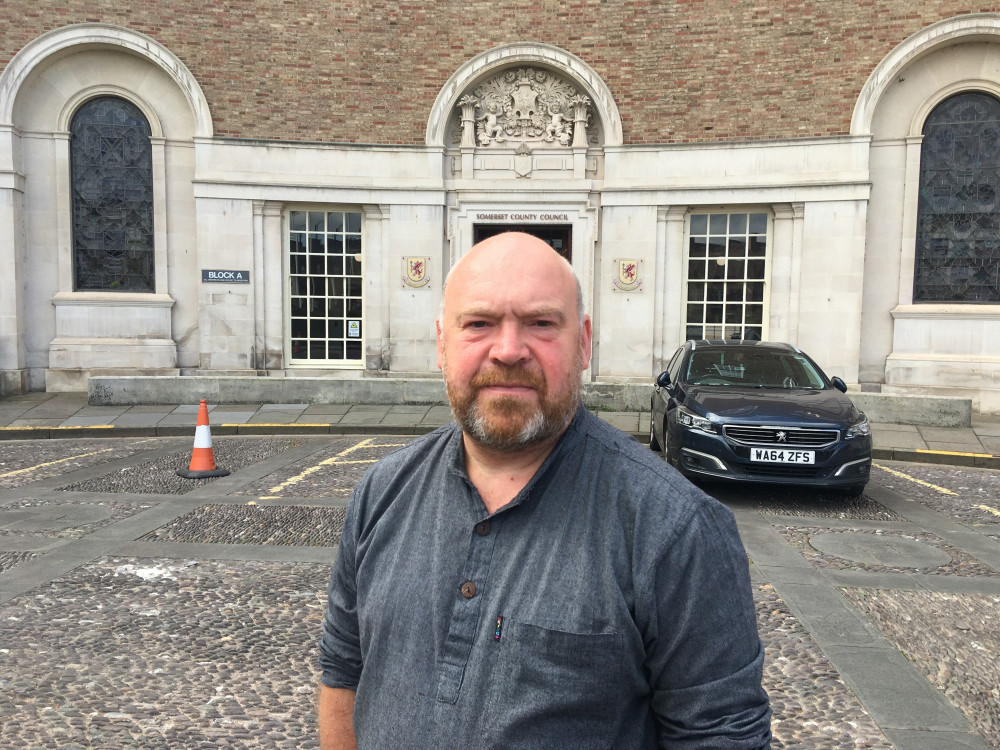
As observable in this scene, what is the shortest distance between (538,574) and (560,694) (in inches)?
8.5

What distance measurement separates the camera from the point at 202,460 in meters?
8.48

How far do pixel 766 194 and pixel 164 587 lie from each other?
43.3 feet

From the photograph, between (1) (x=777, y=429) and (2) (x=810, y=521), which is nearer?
(2) (x=810, y=521)

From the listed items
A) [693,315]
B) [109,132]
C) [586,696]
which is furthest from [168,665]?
[109,132]

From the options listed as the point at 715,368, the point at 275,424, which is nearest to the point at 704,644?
the point at 715,368

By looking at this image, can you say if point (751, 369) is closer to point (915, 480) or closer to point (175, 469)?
point (915, 480)

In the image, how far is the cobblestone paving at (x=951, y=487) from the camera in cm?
730

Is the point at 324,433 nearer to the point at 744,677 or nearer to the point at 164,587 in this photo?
the point at 164,587

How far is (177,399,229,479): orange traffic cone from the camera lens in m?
8.35

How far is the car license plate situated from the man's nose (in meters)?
6.36

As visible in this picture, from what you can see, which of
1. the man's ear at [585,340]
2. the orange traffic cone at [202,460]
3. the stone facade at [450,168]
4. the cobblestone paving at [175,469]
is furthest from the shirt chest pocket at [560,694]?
the stone facade at [450,168]

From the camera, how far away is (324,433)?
1210cm

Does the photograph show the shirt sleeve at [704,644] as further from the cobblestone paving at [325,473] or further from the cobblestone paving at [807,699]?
the cobblestone paving at [325,473]

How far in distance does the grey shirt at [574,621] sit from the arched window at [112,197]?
16.2m
